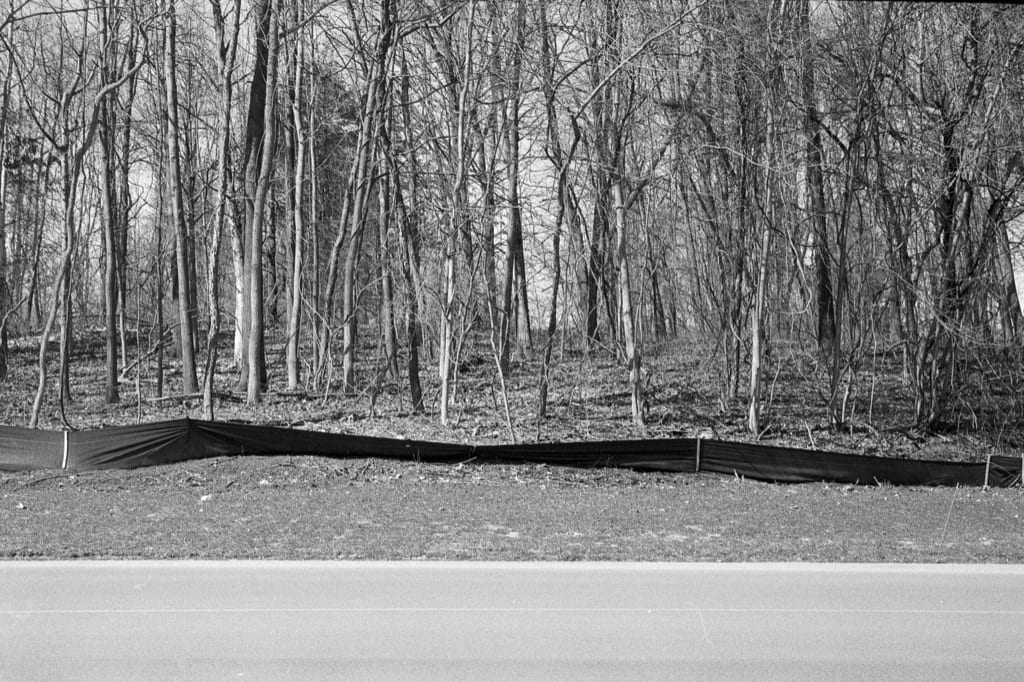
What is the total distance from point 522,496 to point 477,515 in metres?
1.99

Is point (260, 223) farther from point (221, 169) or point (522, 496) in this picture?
point (522, 496)

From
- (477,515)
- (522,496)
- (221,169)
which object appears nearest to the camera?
(477,515)

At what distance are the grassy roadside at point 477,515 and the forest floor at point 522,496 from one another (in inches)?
1.7

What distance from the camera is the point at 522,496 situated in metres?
15.1

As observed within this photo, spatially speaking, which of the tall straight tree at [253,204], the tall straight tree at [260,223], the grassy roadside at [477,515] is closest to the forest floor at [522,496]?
the grassy roadside at [477,515]

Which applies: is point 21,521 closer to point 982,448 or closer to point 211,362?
point 211,362

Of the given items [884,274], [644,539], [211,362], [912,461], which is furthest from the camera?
[884,274]

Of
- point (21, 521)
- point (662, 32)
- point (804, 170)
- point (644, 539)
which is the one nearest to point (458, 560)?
point (644, 539)

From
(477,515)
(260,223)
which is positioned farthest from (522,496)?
(260,223)

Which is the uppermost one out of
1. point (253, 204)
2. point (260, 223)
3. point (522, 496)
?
point (253, 204)

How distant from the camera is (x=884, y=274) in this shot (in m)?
23.4

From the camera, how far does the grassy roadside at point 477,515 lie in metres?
11.0

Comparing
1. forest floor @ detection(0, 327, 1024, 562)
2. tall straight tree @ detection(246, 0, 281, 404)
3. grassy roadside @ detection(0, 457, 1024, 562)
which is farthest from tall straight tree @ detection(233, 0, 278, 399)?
grassy roadside @ detection(0, 457, 1024, 562)

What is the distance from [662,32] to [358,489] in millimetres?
10887
